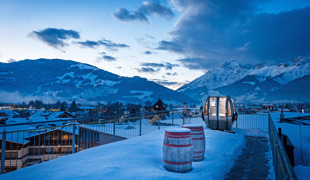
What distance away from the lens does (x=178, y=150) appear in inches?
211

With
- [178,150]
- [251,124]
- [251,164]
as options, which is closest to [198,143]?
[178,150]

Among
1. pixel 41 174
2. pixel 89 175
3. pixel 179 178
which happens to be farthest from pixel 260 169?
pixel 41 174

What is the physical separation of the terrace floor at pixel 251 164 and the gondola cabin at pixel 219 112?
3.41 meters

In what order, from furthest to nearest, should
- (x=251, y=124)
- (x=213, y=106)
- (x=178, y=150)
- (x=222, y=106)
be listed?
(x=251, y=124)
(x=213, y=106)
(x=222, y=106)
(x=178, y=150)

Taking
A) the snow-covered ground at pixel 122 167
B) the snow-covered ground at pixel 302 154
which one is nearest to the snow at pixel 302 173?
the snow-covered ground at pixel 302 154

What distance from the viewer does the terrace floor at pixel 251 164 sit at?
629 centimetres

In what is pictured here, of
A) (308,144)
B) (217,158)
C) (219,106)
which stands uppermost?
(219,106)

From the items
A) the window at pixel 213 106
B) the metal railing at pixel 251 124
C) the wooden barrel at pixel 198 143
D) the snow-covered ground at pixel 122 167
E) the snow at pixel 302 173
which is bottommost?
the snow at pixel 302 173

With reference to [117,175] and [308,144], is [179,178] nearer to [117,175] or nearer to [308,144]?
[117,175]

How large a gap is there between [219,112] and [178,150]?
940 centimetres

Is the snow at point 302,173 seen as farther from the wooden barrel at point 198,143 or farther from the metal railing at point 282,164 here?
the metal railing at point 282,164

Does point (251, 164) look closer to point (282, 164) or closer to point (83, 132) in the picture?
point (282, 164)

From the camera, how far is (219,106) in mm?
14000

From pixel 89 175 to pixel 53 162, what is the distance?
2.05m
